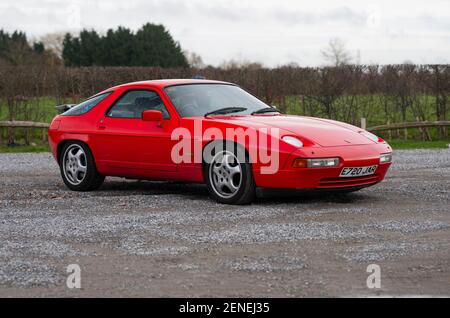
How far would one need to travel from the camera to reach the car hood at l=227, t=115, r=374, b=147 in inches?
396

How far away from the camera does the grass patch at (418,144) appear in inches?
858

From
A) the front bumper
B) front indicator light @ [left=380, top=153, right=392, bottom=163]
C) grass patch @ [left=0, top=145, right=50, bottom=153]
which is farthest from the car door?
grass patch @ [left=0, top=145, right=50, bottom=153]

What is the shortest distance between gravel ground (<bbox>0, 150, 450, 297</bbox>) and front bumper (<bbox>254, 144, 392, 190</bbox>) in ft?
0.86

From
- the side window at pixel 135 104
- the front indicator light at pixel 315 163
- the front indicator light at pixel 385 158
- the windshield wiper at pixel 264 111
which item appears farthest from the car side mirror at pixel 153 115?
the front indicator light at pixel 385 158

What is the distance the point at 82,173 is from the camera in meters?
11.9

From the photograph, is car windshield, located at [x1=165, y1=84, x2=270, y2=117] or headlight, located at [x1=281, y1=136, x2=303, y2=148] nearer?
headlight, located at [x1=281, y1=136, x2=303, y2=148]

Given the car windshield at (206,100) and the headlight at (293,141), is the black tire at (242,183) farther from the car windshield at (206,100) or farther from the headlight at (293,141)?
the car windshield at (206,100)

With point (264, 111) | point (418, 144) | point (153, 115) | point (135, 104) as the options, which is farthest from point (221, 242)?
point (418, 144)

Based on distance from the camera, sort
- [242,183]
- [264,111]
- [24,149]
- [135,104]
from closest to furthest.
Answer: [242,183], [264,111], [135,104], [24,149]

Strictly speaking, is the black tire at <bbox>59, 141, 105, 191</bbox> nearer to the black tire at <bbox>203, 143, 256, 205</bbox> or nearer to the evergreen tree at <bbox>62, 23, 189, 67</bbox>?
the black tire at <bbox>203, 143, 256, 205</bbox>

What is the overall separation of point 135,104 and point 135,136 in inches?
21.1

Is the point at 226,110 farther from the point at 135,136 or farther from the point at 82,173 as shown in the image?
the point at 82,173
